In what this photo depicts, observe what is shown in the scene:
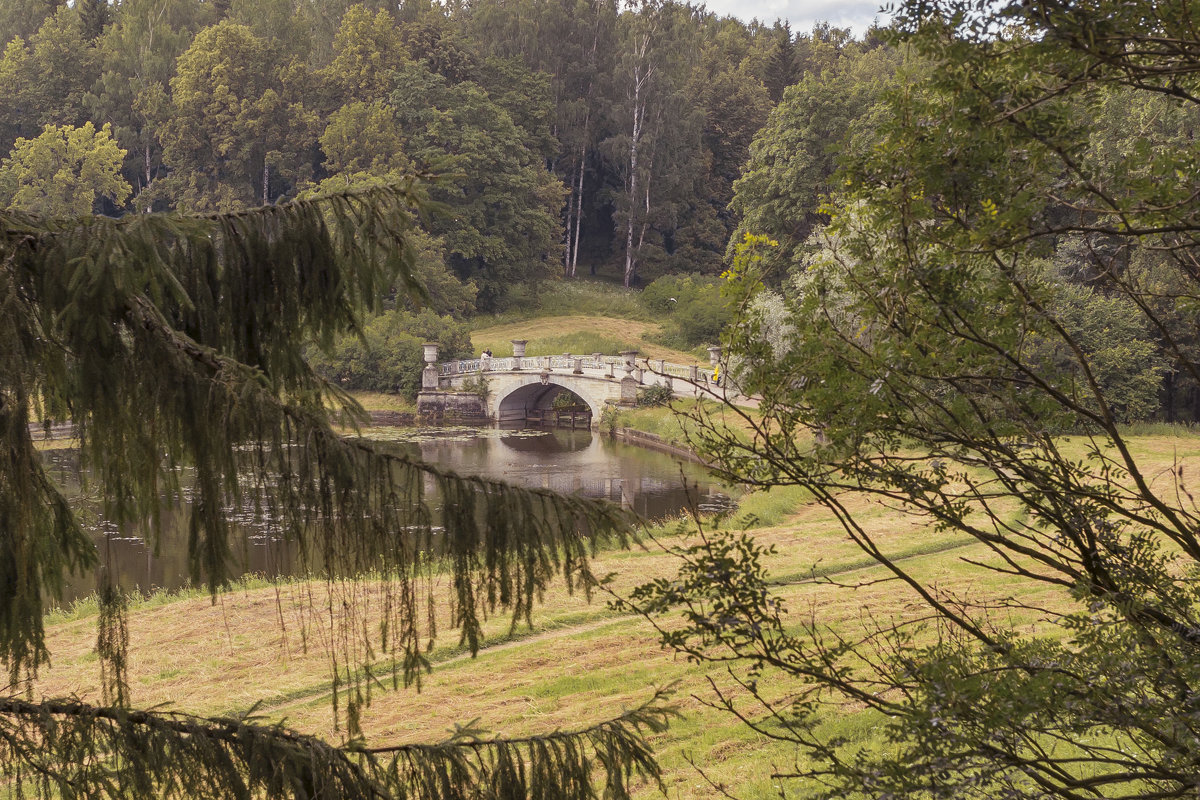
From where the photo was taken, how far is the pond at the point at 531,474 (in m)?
15.9

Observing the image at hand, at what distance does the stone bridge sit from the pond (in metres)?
1.47

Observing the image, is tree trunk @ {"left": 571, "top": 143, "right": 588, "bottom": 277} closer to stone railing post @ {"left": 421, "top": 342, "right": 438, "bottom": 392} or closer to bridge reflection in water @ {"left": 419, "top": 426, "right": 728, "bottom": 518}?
stone railing post @ {"left": 421, "top": 342, "right": 438, "bottom": 392}

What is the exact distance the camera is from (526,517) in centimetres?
300

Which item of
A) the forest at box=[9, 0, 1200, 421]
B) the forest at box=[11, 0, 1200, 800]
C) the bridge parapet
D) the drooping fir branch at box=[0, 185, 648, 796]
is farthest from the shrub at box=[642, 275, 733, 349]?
the drooping fir branch at box=[0, 185, 648, 796]

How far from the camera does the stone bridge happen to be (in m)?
35.2

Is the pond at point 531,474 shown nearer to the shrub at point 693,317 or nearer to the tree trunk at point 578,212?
the shrub at point 693,317

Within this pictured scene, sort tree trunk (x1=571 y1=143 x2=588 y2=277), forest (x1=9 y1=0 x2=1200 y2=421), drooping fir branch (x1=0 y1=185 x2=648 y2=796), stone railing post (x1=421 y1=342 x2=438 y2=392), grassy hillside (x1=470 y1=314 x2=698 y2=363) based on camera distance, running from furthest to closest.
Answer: tree trunk (x1=571 y1=143 x2=588 y2=277), forest (x1=9 y1=0 x2=1200 y2=421), grassy hillside (x1=470 y1=314 x2=698 y2=363), stone railing post (x1=421 y1=342 x2=438 y2=392), drooping fir branch (x1=0 y1=185 x2=648 y2=796)

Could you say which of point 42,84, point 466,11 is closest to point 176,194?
point 42,84

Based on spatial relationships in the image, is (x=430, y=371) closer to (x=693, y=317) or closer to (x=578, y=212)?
(x=693, y=317)

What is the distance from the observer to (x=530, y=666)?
9.87m

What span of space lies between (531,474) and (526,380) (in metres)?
11.5

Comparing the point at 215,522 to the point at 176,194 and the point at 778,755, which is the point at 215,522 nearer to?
the point at 778,755

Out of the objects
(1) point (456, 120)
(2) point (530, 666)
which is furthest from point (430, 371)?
(2) point (530, 666)

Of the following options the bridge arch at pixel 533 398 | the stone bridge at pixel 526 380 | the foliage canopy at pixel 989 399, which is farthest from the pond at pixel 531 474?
the foliage canopy at pixel 989 399
